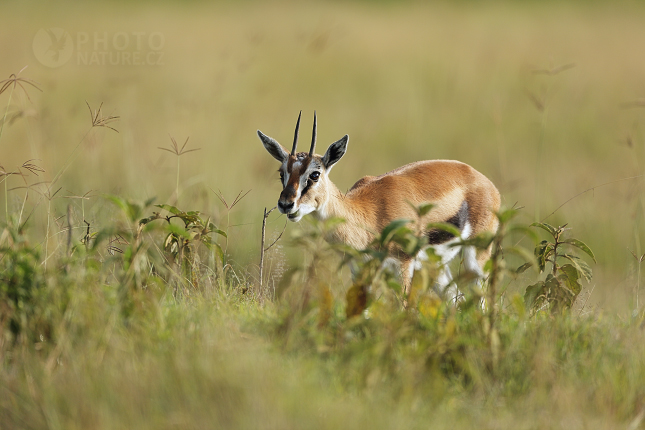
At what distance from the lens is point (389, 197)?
5.50m

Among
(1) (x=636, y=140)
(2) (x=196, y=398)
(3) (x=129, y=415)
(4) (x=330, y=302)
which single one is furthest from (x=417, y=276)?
(1) (x=636, y=140)

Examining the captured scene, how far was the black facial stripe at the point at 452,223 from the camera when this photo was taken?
5.69 m

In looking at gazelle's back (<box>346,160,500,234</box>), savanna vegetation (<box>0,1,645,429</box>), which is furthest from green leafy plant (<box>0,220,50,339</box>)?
gazelle's back (<box>346,160,500,234</box>)

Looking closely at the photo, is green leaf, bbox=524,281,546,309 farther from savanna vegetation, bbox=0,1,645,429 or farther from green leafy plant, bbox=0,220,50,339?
green leafy plant, bbox=0,220,50,339

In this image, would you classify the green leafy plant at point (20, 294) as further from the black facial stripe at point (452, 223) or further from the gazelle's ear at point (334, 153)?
the black facial stripe at point (452, 223)

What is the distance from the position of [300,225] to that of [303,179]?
0.96m

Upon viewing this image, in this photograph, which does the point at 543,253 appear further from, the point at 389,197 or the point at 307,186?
the point at 389,197

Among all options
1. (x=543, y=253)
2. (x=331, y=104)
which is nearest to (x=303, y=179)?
(x=543, y=253)

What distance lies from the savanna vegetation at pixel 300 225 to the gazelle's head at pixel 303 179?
0.29 meters

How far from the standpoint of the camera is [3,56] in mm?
11133

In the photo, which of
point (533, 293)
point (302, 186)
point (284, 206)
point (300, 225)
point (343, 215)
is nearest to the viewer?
point (533, 293)

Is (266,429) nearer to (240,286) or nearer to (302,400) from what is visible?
(302,400)

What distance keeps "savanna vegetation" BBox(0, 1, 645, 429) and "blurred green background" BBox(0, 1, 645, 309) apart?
0.05 meters

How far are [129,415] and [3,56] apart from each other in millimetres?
10243
